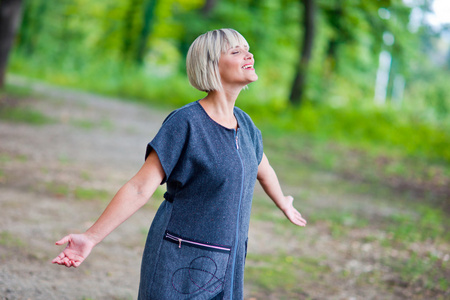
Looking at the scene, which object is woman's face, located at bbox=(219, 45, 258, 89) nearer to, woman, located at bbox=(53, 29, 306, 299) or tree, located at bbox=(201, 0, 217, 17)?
woman, located at bbox=(53, 29, 306, 299)

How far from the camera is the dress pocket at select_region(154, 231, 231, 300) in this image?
231 cm

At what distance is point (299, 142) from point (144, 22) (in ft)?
56.9

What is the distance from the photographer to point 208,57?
2371 millimetres

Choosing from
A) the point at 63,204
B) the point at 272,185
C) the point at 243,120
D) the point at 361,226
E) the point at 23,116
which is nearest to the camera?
the point at 243,120

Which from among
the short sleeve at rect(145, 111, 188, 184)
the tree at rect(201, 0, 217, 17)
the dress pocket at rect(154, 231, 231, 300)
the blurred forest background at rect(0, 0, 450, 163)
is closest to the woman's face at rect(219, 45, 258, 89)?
the short sleeve at rect(145, 111, 188, 184)

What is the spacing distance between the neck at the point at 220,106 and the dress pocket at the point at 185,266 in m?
0.52

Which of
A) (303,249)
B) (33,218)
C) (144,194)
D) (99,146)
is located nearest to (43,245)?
(33,218)

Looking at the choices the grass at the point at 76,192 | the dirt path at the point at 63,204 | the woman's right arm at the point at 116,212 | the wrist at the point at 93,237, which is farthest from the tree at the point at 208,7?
the wrist at the point at 93,237

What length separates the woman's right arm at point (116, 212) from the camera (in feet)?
7.14

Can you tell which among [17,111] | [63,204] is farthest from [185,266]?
[17,111]

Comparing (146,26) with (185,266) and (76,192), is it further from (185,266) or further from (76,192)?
(185,266)

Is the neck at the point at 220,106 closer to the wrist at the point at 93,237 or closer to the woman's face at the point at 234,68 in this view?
the woman's face at the point at 234,68

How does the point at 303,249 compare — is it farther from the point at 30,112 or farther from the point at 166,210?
the point at 30,112

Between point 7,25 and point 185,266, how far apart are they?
13582 mm
